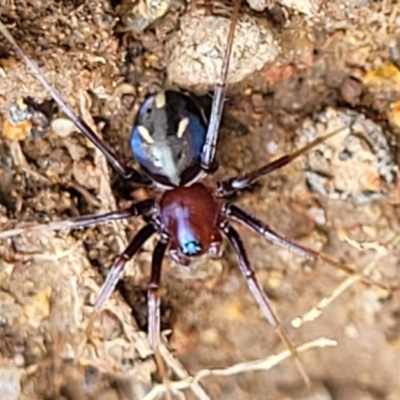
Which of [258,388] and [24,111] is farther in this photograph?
[258,388]

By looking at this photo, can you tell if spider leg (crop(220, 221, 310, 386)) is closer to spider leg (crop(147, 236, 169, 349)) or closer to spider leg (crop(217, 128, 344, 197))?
spider leg (crop(217, 128, 344, 197))

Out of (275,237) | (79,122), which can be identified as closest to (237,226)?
(275,237)

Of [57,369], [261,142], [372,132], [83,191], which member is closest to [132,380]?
[57,369]

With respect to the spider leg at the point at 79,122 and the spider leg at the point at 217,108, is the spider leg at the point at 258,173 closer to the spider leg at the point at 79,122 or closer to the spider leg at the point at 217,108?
the spider leg at the point at 217,108

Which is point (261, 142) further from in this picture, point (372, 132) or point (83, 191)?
point (83, 191)

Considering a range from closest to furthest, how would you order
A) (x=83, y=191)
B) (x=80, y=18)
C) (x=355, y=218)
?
(x=80, y=18) < (x=83, y=191) < (x=355, y=218)

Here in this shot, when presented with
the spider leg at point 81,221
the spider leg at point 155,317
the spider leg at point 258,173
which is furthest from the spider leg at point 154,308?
the spider leg at point 258,173

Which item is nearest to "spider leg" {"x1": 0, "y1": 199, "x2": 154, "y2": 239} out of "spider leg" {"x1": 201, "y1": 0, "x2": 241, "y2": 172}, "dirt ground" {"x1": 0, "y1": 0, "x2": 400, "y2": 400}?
"dirt ground" {"x1": 0, "y1": 0, "x2": 400, "y2": 400}
